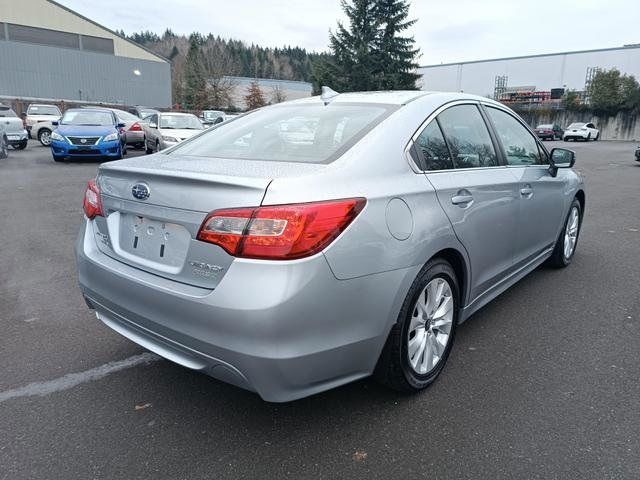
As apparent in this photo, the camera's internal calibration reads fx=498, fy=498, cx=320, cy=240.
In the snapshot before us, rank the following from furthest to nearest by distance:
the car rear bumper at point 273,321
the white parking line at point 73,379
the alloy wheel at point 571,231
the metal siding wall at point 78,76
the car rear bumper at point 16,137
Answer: the metal siding wall at point 78,76, the car rear bumper at point 16,137, the alloy wheel at point 571,231, the white parking line at point 73,379, the car rear bumper at point 273,321

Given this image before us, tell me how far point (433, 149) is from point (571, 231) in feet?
9.67

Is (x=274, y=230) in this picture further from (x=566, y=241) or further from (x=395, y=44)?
(x=395, y=44)

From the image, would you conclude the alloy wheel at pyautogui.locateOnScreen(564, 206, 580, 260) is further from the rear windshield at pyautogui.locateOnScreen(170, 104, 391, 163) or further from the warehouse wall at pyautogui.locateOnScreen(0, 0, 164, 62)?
the warehouse wall at pyautogui.locateOnScreen(0, 0, 164, 62)

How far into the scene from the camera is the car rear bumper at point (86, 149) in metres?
13.1

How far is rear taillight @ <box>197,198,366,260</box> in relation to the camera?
1992 millimetres

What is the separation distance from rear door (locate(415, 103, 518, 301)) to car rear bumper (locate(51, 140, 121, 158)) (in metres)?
12.0

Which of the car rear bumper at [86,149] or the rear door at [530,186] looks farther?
the car rear bumper at [86,149]

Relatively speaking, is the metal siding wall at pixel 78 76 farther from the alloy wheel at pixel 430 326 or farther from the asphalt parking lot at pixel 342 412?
the alloy wheel at pixel 430 326

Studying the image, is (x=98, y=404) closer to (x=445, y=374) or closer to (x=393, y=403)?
(x=393, y=403)

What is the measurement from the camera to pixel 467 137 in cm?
323

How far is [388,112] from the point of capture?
2803 mm

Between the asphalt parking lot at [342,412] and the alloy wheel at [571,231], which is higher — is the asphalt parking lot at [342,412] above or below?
below

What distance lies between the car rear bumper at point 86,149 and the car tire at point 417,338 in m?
12.5

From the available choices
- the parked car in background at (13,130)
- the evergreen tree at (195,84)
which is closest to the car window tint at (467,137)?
the parked car in background at (13,130)
